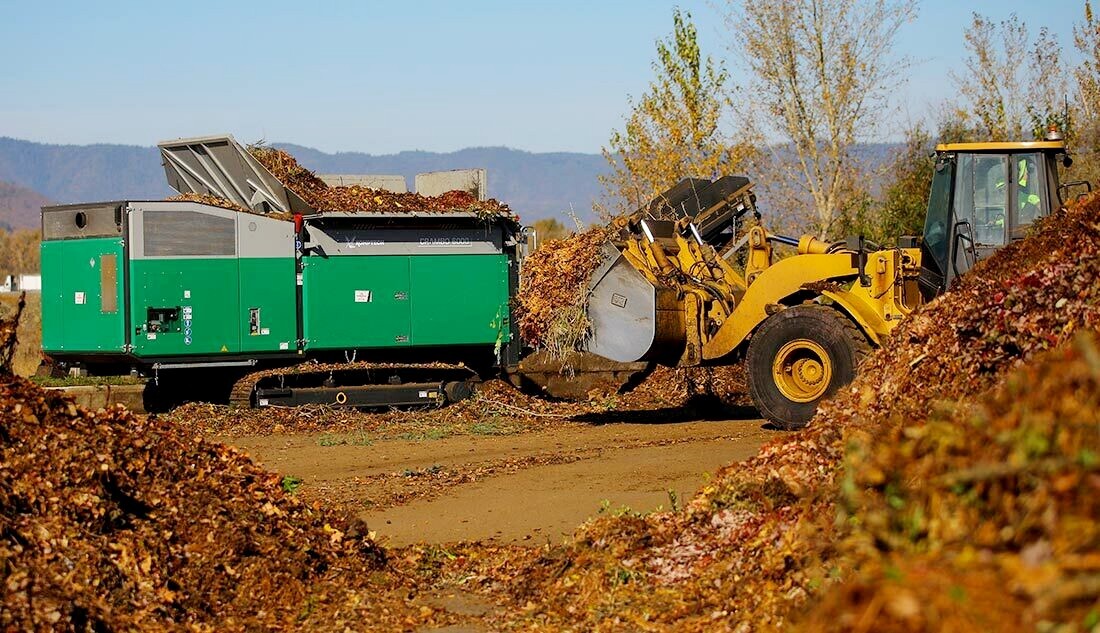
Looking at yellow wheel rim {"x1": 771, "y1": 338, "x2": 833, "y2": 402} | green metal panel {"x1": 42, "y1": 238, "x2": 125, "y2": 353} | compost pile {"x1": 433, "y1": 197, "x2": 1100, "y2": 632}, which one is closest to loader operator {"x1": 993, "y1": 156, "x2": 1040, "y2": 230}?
yellow wheel rim {"x1": 771, "y1": 338, "x2": 833, "y2": 402}

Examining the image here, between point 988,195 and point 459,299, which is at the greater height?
point 988,195

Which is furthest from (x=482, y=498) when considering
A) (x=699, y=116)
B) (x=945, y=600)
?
(x=699, y=116)

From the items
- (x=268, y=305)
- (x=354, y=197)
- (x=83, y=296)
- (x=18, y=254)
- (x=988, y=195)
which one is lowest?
(x=268, y=305)

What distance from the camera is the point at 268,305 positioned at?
1745 centimetres

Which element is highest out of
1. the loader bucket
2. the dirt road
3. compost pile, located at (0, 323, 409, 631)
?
the loader bucket

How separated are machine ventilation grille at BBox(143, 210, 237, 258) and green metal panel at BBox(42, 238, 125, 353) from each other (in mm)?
438

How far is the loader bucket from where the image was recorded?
1491cm

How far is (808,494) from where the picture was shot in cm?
699

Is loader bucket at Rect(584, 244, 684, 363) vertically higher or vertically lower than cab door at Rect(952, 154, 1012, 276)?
lower

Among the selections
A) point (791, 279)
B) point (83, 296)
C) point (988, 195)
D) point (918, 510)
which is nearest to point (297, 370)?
point (83, 296)

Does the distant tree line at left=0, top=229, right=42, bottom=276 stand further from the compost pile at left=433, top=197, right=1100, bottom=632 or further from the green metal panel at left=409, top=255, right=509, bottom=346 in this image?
the compost pile at left=433, top=197, right=1100, bottom=632

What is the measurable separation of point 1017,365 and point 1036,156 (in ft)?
21.1

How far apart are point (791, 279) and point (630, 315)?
5.89ft

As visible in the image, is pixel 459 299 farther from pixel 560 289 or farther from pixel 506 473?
pixel 506 473
